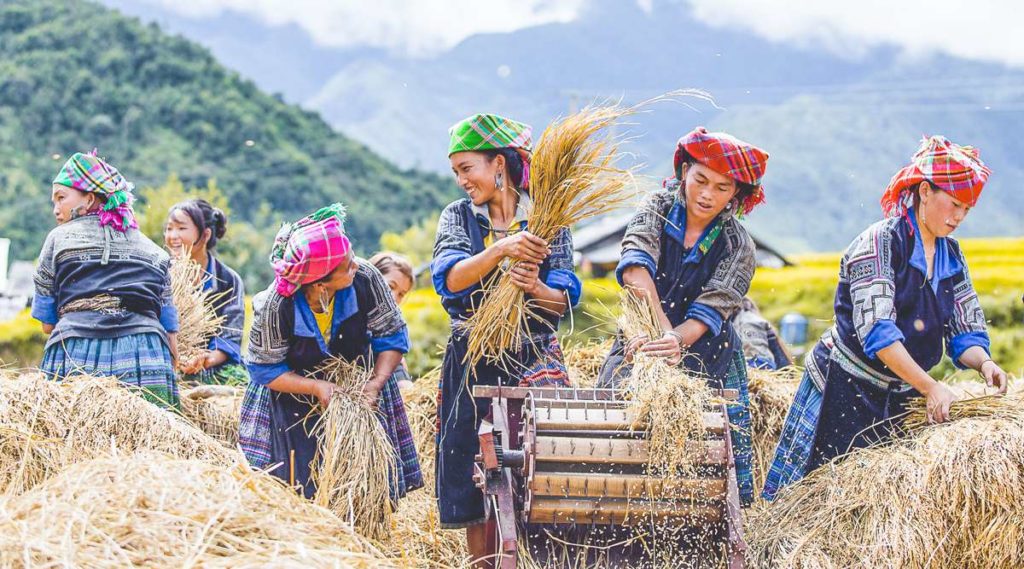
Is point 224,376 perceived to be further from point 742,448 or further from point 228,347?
point 742,448

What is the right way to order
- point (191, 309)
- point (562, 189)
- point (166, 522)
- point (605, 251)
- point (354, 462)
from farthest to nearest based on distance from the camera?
point (605, 251)
point (191, 309)
point (354, 462)
point (562, 189)
point (166, 522)

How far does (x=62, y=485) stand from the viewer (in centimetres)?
304

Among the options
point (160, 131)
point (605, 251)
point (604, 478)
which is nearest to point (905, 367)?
point (604, 478)

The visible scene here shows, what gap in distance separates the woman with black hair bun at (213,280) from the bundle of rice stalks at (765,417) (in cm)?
285

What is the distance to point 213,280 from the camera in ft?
20.7

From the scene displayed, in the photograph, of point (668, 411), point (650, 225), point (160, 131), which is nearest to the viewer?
point (668, 411)

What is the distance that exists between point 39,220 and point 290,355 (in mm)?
34700

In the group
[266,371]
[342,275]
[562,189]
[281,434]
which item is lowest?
[281,434]

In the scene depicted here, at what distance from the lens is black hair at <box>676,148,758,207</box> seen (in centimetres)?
439

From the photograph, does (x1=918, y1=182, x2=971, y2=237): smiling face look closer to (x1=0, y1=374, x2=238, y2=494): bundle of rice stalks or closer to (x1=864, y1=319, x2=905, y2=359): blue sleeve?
(x1=864, y1=319, x2=905, y2=359): blue sleeve

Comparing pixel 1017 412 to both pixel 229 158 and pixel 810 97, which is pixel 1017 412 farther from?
pixel 810 97

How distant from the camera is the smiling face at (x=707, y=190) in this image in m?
4.28

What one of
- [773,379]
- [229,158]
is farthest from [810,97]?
[773,379]

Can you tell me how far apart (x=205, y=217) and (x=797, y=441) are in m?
3.57
